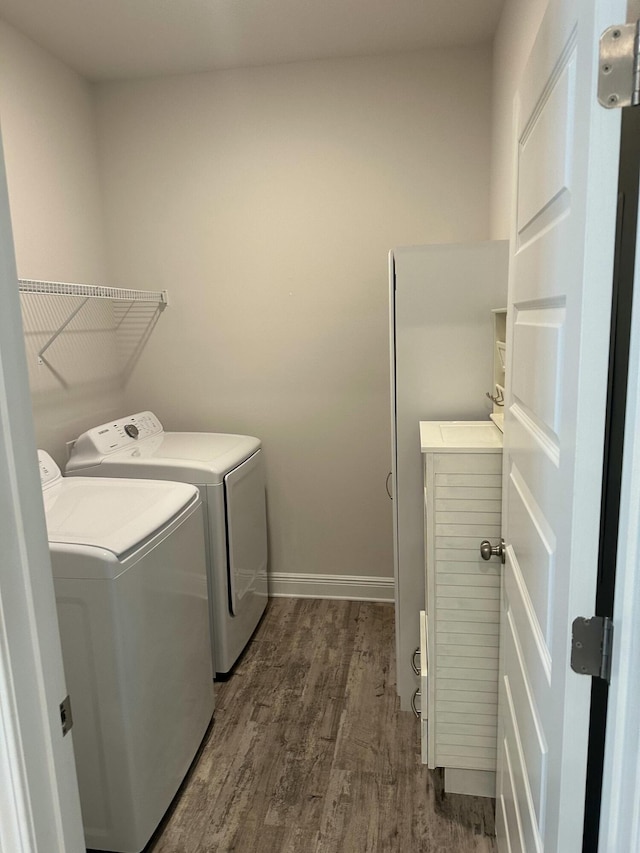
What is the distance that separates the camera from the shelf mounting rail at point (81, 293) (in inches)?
81.0

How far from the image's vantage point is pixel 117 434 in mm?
2746

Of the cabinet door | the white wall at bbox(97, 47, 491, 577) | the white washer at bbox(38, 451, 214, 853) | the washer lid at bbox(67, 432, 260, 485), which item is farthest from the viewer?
the white wall at bbox(97, 47, 491, 577)

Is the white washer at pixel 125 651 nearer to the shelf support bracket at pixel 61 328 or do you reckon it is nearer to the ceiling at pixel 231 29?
the shelf support bracket at pixel 61 328

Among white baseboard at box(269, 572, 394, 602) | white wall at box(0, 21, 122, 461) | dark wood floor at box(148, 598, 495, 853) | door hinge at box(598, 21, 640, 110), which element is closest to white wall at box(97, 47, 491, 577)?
white baseboard at box(269, 572, 394, 602)

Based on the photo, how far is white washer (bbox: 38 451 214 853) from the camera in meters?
1.60

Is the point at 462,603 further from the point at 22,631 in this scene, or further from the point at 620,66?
the point at 620,66

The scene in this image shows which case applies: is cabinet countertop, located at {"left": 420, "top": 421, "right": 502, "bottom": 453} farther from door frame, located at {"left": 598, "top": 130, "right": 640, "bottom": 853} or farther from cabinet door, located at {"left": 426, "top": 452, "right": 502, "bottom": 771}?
door frame, located at {"left": 598, "top": 130, "right": 640, "bottom": 853}

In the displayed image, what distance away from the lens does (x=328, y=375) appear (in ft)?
9.94

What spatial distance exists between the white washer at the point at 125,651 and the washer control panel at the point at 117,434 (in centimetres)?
61

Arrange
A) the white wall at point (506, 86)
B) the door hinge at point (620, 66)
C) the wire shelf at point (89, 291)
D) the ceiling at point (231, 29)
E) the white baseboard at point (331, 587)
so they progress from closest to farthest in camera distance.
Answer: the door hinge at point (620, 66)
the white wall at point (506, 86)
the wire shelf at point (89, 291)
the ceiling at point (231, 29)
the white baseboard at point (331, 587)

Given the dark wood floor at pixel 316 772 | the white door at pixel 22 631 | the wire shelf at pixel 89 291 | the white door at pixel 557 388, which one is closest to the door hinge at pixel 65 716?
the white door at pixel 22 631

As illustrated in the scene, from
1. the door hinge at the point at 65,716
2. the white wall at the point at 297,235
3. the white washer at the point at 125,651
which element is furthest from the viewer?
the white wall at the point at 297,235

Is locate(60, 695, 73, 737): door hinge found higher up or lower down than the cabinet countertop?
lower down

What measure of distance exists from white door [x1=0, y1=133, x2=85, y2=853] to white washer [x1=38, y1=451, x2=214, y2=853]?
0.81 m
